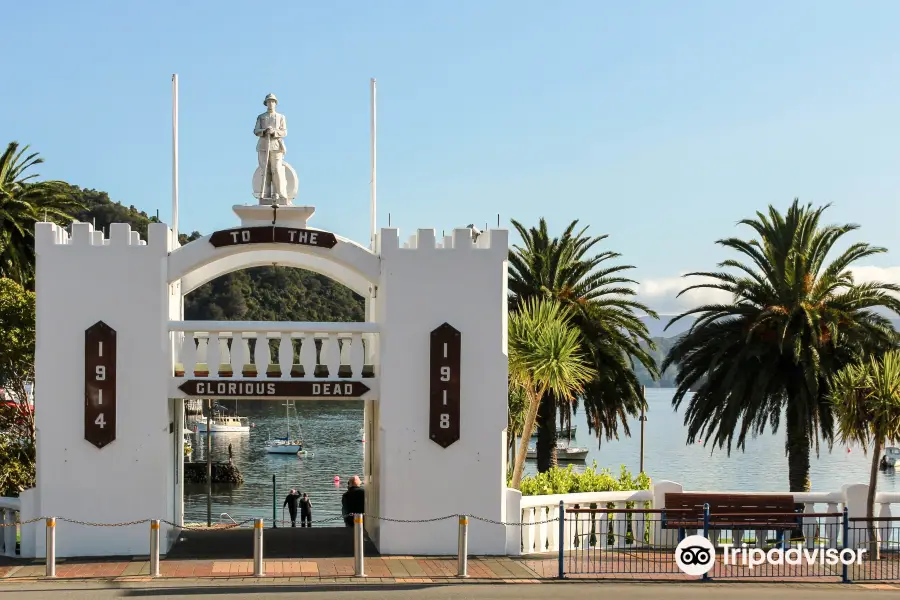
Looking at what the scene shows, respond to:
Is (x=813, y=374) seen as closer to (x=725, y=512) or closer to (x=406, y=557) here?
(x=725, y=512)

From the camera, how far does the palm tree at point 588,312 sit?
1336 inches

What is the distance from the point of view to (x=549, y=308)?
84.9ft

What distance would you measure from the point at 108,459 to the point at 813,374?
1676 cm

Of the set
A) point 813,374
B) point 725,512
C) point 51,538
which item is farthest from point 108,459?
point 813,374

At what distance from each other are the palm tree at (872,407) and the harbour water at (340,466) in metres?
46.3

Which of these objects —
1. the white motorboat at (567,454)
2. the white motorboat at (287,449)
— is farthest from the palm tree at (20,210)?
the white motorboat at (567,454)

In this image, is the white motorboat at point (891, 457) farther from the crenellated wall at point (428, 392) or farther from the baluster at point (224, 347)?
the baluster at point (224, 347)

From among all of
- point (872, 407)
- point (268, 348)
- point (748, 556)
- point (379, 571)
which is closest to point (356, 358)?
point (268, 348)

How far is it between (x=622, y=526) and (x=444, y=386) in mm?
4654

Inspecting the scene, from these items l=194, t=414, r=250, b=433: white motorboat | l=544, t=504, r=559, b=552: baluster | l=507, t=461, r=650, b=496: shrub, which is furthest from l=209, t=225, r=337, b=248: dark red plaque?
l=194, t=414, r=250, b=433: white motorboat

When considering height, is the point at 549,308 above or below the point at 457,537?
above

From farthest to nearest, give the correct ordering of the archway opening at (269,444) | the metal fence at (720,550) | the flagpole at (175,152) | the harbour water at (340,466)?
1. the harbour water at (340,466)
2. the archway opening at (269,444)
3. the flagpole at (175,152)
4. the metal fence at (720,550)

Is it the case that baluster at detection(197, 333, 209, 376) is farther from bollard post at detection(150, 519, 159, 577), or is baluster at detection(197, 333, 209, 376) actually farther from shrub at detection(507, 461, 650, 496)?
shrub at detection(507, 461, 650, 496)

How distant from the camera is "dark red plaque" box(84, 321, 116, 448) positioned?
1927cm
